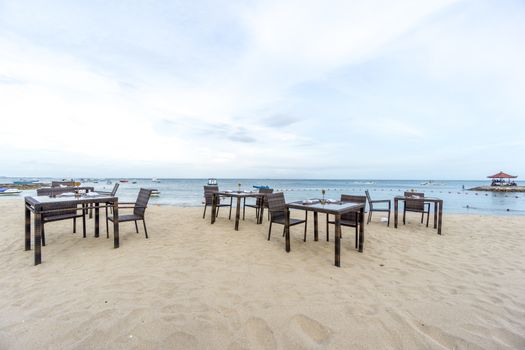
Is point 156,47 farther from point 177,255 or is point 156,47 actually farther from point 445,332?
point 445,332

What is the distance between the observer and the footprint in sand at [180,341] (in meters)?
1.47

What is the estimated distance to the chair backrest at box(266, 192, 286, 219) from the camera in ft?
13.4

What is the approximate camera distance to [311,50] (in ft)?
27.4

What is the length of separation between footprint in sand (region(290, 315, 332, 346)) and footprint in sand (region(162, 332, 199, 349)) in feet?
2.39

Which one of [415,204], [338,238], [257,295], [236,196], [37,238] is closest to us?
[257,295]

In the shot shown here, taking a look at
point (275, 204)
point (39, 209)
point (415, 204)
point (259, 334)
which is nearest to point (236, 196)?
point (275, 204)

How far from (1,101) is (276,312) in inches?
505

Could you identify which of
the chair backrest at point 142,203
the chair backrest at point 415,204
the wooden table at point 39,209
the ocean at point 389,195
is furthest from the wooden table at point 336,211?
the ocean at point 389,195

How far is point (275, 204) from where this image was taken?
13.8 ft

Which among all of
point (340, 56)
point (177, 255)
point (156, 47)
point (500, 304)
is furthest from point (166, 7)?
point (500, 304)

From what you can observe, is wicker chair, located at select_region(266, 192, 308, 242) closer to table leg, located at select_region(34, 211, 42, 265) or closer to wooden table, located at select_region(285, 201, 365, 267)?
wooden table, located at select_region(285, 201, 365, 267)

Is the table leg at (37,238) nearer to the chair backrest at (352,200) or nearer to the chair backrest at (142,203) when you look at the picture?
the chair backrest at (142,203)

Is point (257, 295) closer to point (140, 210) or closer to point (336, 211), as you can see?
point (336, 211)

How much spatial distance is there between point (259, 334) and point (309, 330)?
39 centimetres
